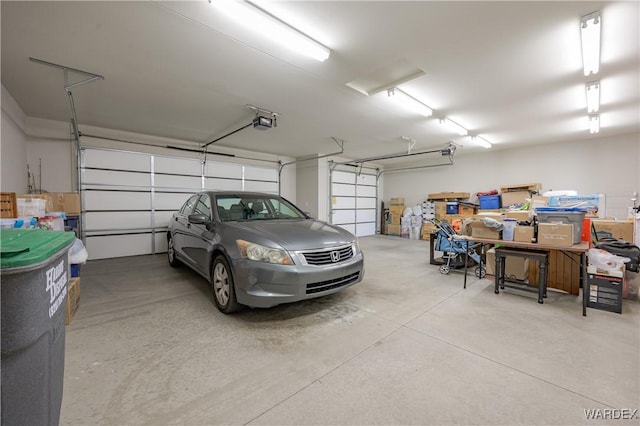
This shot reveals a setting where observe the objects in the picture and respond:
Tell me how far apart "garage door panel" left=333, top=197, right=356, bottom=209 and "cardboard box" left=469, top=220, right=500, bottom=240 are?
19.1 feet

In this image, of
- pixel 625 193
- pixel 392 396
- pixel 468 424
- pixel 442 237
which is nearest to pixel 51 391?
pixel 392 396

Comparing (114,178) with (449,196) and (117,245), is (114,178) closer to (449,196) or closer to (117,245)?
(117,245)

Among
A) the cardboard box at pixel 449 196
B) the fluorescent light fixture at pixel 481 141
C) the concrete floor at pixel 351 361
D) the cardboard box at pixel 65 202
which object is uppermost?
the fluorescent light fixture at pixel 481 141

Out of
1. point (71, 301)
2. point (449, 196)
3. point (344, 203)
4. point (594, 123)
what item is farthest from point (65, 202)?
point (594, 123)

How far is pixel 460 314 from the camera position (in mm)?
2707

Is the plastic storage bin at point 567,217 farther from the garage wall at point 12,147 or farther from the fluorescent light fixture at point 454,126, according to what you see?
the garage wall at point 12,147

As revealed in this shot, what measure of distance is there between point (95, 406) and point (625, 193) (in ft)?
33.1

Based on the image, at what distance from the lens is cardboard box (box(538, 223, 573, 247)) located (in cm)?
284

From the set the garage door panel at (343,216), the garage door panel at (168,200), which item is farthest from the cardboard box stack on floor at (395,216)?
the garage door panel at (168,200)

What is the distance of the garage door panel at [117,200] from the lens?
5566mm

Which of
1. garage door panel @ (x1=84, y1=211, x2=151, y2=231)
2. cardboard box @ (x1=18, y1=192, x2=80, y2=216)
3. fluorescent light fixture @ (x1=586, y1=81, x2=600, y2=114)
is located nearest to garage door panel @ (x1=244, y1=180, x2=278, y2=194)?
garage door panel @ (x1=84, y1=211, x2=151, y2=231)

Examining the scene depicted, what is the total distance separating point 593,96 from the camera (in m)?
3.98

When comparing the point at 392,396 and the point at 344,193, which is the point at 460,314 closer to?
the point at 392,396

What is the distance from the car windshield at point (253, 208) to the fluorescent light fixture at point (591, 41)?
3.57 meters
